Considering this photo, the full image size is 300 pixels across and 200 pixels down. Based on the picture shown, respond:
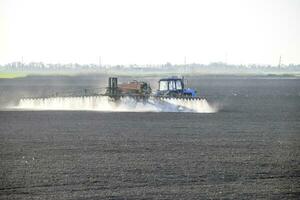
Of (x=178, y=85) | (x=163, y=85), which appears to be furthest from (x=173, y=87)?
(x=163, y=85)

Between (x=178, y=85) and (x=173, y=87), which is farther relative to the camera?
(x=178, y=85)

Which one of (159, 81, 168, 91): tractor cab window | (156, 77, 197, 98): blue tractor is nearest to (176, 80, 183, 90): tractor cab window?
(156, 77, 197, 98): blue tractor

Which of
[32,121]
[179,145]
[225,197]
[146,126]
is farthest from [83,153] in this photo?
[32,121]

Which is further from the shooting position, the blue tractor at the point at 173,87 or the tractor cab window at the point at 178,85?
the tractor cab window at the point at 178,85

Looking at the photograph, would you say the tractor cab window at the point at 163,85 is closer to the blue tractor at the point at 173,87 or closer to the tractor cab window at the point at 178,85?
the blue tractor at the point at 173,87

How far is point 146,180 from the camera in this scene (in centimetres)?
1429

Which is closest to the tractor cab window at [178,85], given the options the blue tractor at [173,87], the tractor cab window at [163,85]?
the blue tractor at [173,87]

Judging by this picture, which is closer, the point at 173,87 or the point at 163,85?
the point at 173,87

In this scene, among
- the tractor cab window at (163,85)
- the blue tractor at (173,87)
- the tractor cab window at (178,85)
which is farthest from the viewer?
the tractor cab window at (178,85)

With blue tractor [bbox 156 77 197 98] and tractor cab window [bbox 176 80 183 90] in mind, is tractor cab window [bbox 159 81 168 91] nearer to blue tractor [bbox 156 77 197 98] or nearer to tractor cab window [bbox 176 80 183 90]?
blue tractor [bbox 156 77 197 98]

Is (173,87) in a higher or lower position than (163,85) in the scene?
lower

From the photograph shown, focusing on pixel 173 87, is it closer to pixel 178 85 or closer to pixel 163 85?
pixel 178 85

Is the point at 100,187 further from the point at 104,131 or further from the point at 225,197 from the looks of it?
the point at 104,131

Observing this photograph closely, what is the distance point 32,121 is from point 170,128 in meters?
6.73
